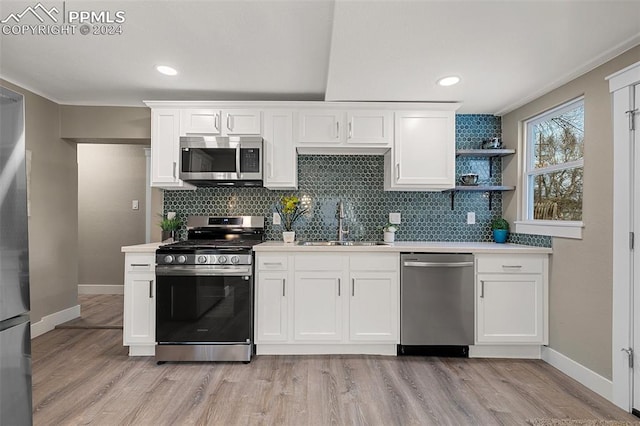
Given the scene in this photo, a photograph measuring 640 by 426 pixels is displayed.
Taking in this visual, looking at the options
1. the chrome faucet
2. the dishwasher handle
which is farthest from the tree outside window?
the chrome faucet

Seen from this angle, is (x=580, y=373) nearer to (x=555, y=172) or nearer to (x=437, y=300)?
Answer: (x=437, y=300)

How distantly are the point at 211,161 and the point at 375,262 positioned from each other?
1.76 meters

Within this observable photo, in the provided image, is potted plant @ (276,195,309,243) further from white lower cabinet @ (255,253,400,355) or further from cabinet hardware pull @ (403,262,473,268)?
cabinet hardware pull @ (403,262,473,268)

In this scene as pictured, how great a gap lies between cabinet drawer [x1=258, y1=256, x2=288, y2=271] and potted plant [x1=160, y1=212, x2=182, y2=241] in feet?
3.72

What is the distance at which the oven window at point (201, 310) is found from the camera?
274 cm

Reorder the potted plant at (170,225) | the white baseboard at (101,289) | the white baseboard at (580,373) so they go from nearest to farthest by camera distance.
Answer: the white baseboard at (580,373), the potted plant at (170,225), the white baseboard at (101,289)

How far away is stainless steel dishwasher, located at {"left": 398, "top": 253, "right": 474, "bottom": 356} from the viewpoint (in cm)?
285

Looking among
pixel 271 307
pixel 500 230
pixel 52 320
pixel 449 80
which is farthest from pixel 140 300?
pixel 500 230

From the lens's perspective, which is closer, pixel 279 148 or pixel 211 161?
pixel 211 161

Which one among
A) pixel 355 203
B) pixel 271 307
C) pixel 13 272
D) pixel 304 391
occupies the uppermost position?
pixel 355 203

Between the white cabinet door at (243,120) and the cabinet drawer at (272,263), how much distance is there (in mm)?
1203

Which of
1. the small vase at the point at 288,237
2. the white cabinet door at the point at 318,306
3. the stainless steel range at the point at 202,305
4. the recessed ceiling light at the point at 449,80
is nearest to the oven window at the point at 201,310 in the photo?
the stainless steel range at the point at 202,305

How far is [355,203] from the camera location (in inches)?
138

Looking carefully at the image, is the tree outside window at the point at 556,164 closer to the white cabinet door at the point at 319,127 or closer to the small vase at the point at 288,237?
the white cabinet door at the point at 319,127
